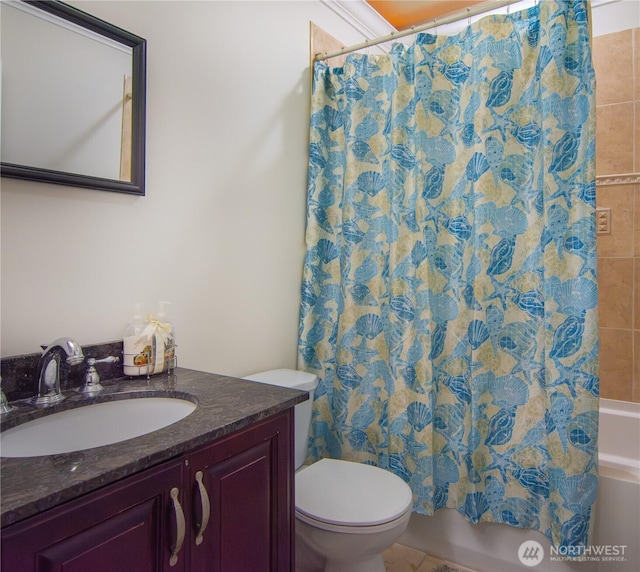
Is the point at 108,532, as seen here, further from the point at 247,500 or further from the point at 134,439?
the point at 247,500

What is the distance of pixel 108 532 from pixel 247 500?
34 cm

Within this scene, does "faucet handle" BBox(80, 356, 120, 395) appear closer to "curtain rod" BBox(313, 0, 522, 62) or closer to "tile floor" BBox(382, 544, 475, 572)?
"tile floor" BBox(382, 544, 475, 572)

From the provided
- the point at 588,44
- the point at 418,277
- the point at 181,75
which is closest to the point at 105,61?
the point at 181,75

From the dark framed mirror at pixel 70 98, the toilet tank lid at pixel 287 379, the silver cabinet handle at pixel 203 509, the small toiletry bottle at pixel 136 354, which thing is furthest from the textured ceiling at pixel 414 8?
the silver cabinet handle at pixel 203 509

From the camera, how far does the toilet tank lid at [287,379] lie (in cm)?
173

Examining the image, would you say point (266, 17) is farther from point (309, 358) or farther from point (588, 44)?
point (309, 358)

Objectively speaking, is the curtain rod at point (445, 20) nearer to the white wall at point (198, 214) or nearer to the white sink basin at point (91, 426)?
the white wall at point (198, 214)

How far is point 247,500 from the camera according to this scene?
0.99 m

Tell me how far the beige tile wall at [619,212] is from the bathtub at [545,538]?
0.73 metres

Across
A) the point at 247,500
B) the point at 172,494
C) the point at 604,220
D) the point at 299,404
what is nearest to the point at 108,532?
the point at 172,494

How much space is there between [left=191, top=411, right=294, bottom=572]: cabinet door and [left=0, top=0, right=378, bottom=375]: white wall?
63 cm

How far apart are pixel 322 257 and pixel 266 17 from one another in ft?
3.73

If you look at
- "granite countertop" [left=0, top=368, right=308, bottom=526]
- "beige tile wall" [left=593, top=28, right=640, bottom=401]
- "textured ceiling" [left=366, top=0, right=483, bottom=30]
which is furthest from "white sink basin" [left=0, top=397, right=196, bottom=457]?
"textured ceiling" [left=366, top=0, right=483, bottom=30]

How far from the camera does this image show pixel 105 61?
1287mm
